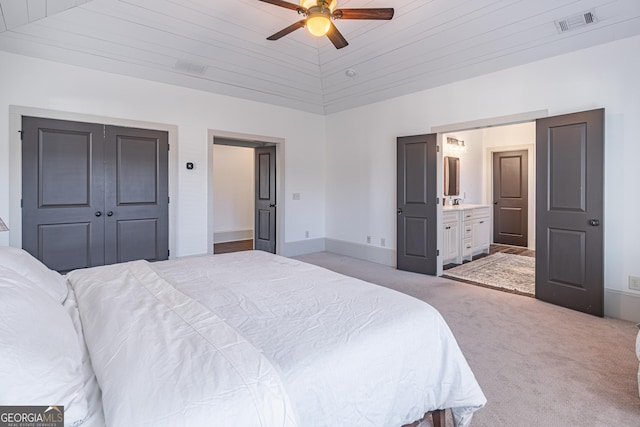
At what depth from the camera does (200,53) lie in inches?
166

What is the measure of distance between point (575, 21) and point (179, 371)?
438 cm

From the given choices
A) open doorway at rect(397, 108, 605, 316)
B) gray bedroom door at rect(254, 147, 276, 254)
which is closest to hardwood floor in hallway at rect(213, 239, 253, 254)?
gray bedroom door at rect(254, 147, 276, 254)

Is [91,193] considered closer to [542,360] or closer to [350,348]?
[350,348]

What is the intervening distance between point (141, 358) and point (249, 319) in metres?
0.48

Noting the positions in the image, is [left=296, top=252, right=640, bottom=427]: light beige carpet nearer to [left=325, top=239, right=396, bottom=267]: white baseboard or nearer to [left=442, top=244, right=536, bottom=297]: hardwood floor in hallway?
[left=442, top=244, right=536, bottom=297]: hardwood floor in hallway

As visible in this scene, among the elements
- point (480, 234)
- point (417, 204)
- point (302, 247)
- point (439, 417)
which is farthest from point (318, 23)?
point (480, 234)

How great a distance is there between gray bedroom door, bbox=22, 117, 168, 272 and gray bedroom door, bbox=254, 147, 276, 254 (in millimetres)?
1974

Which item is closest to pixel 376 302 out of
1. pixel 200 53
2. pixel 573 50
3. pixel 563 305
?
pixel 563 305

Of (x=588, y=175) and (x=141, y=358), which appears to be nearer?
(x=141, y=358)

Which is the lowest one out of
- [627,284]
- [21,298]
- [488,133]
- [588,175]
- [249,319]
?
[627,284]

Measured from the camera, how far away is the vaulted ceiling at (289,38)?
3213mm

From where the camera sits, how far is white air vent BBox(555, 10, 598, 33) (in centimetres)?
311

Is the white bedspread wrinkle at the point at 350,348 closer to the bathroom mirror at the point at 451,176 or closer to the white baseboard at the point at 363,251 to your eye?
the white baseboard at the point at 363,251

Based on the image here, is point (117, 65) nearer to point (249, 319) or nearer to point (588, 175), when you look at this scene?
point (249, 319)
